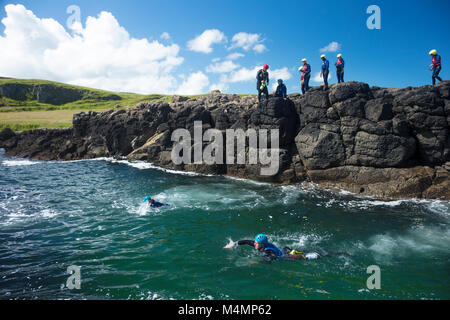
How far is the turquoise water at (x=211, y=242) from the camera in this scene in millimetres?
9625

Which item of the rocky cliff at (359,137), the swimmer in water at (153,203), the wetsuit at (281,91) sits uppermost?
the wetsuit at (281,91)

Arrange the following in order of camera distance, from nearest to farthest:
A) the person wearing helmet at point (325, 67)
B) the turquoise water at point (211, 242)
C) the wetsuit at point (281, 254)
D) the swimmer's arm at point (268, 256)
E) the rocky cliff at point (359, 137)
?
1. the turquoise water at point (211, 242)
2. the swimmer's arm at point (268, 256)
3. the wetsuit at point (281, 254)
4. the rocky cliff at point (359, 137)
5. the person wearing helmet at point (325, 67)

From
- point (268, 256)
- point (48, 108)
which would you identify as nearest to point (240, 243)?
point (268, 256)

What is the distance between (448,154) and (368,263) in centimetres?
1566

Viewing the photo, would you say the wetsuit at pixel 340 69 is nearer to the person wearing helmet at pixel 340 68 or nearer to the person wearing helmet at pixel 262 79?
the person wearing helmet at pixel 340 68

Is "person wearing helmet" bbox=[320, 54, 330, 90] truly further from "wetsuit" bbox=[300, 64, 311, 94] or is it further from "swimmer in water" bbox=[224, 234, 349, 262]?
"swimmer in water" bbox=[224, 234, 349, 262]

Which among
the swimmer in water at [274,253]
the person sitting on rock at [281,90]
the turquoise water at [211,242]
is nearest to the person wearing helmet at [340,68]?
the person sitting on rock at [281,90]

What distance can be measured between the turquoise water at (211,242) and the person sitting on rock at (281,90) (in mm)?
10594

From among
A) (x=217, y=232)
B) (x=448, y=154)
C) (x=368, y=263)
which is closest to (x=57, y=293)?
(x=217, y=232)

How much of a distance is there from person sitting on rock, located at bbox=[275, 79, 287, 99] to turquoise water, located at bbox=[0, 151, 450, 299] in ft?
34.8

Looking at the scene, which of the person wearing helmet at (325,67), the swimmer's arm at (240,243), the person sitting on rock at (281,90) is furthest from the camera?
the person sitting on rock at (281,90)

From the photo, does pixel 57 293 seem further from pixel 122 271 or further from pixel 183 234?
pixel 183 234

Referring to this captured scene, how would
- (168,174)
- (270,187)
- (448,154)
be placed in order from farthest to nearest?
(168,174)
(270,187)
(448,154)

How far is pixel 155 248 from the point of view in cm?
1277
